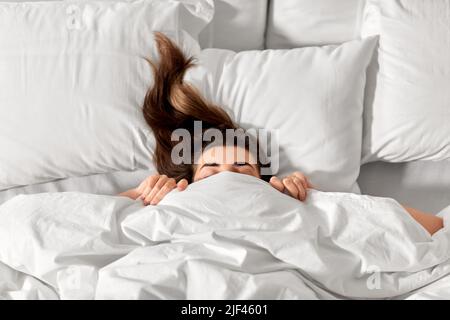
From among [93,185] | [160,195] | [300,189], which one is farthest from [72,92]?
[300,189]

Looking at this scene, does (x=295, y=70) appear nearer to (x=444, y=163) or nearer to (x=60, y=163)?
(x=444, y=163)

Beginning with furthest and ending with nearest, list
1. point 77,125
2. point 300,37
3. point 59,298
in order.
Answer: point 300,37 → point 77,125 → point 59,298

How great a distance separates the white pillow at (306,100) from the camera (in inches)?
61.1

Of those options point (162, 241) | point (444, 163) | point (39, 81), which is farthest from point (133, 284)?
point (444, 163)

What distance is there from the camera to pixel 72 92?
155cm

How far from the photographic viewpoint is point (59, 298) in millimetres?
1200

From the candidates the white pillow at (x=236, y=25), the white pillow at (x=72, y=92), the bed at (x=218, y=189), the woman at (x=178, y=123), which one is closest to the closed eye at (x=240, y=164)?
the woman at (x=178, y=123)

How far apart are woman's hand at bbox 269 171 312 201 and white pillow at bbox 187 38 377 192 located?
94mm

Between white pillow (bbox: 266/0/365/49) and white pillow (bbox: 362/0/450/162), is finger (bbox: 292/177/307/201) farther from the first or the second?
white pillow (bbox: 266/0/365/49)

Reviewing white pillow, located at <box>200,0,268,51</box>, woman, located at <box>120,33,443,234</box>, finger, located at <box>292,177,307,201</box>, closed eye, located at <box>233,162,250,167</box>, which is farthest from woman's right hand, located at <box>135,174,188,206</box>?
white pillow, located at <box>200,0,268,51</box>

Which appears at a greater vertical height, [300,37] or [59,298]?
[300,37]

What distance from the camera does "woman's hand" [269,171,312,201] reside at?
1.39 metres
